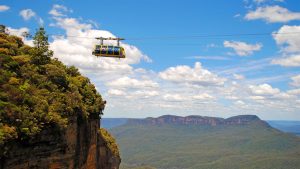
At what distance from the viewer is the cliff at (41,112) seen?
3272cm

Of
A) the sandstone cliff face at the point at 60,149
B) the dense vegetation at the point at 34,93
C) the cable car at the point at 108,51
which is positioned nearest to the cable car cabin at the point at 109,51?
the cable car at the point at 108,51

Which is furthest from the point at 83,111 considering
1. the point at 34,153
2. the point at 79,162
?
the point at 34,153

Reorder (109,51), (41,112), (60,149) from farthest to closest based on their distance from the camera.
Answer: (109,51), (60,149), (41,112)

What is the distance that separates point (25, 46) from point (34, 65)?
498cm

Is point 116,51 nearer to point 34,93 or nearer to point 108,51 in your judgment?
point 108,51

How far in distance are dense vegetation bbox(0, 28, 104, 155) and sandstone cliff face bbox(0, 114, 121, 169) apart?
85 cm

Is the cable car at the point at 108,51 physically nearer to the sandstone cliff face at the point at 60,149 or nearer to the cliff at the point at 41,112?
the cliff at the point at 41,112

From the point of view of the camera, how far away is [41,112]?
35.7m

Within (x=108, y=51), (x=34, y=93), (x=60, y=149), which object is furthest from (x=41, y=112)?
(x=108, y=51)

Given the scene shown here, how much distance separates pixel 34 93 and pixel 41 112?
3393mm

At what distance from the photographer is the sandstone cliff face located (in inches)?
1284

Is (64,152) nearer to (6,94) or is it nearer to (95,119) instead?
(6,94)

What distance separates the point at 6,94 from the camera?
1369 inches

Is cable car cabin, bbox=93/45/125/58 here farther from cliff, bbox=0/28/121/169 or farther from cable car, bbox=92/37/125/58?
cliff, bbox=0/28/121/169
